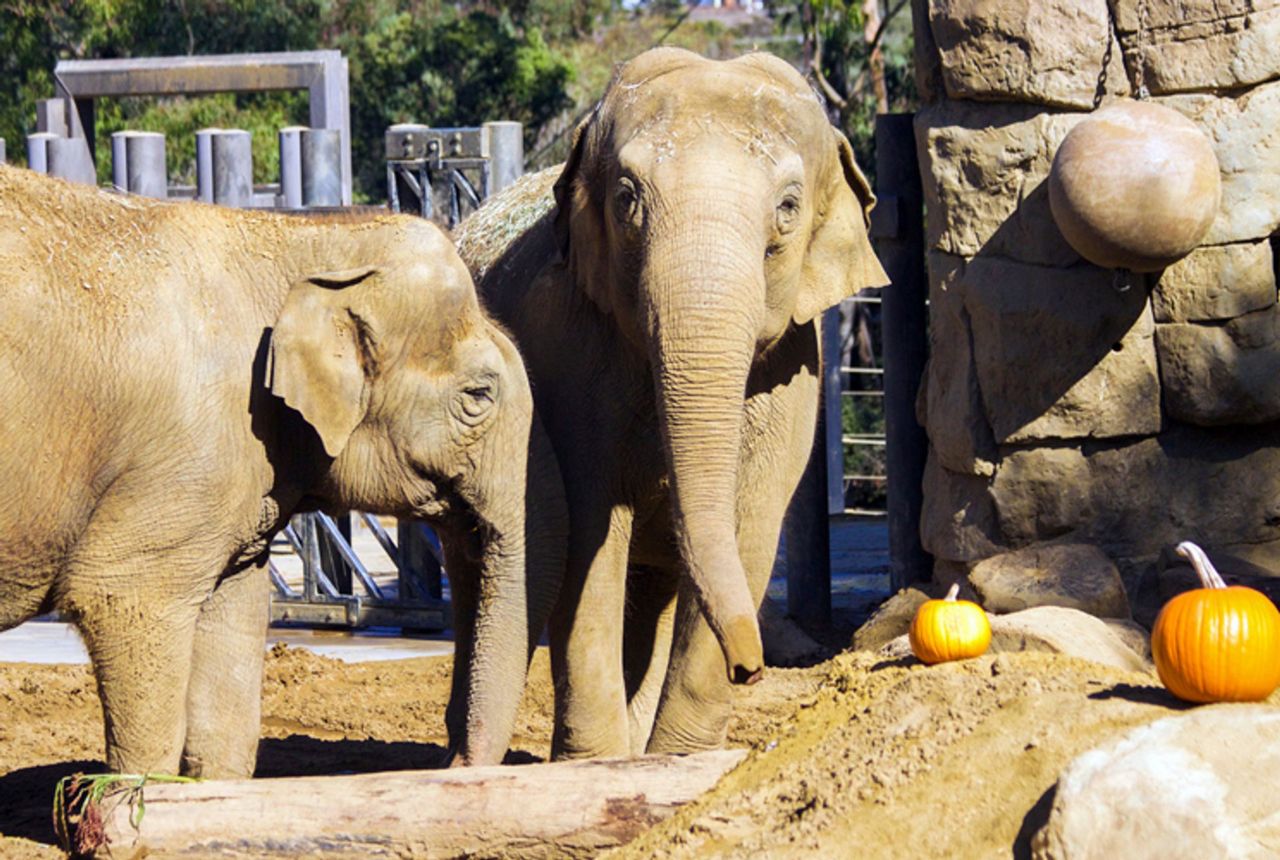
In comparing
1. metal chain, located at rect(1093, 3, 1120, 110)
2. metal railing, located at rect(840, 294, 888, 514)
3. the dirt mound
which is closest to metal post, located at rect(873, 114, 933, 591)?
A: metal chain, located at rect(1093, 3, 1120, 110)

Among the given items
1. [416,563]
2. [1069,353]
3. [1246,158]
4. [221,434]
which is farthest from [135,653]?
[416,563]

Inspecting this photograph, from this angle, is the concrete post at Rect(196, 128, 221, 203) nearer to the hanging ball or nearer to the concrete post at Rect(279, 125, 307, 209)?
the concrete post at Rect(279, 125, 307, 209)

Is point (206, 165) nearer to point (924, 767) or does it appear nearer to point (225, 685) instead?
point (225, 685)

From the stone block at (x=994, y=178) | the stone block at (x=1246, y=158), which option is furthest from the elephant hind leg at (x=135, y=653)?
the stone block at (x=1246, y=158)

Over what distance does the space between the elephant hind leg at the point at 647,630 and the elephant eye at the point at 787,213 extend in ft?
6.21

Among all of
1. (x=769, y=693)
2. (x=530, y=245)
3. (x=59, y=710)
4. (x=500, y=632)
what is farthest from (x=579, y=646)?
(x=59, y=710)

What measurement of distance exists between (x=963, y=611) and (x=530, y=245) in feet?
7.26

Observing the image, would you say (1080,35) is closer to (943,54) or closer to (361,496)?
(943,54)

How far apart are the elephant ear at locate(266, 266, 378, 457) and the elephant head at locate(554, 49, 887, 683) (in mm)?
735

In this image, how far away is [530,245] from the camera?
6.65 metres

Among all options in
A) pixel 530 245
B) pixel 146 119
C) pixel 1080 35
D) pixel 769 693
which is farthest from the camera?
pixel 146 119

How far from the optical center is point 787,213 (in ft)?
18.8

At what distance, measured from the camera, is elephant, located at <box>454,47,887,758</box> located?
17.6ft

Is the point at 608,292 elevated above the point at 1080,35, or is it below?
below
